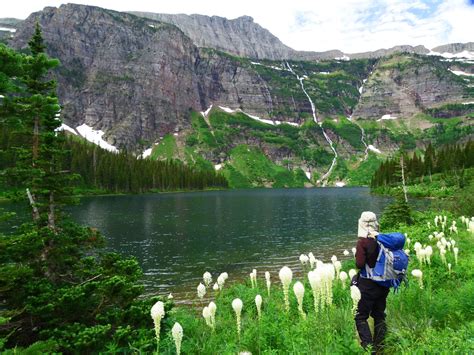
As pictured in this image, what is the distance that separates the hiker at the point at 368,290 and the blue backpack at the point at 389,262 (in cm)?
12

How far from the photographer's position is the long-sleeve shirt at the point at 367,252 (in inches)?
293

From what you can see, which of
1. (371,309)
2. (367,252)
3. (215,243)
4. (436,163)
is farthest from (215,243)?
(436,163)

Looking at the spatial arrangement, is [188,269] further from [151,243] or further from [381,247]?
[381,247]

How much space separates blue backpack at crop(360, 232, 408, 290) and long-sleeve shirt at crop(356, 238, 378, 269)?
11cm

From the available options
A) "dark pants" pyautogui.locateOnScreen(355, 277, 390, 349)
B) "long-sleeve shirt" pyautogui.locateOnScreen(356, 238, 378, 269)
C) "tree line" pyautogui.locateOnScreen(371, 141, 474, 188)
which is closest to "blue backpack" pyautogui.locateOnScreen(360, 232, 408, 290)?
"long-sleeve shirt" pyautogui.locateOnScreen(356, 238, 378, 269)

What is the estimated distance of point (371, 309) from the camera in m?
7.90

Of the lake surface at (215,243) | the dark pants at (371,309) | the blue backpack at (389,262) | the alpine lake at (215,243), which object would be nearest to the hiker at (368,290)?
the dark pants at (371,309)

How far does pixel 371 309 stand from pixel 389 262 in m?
1.28

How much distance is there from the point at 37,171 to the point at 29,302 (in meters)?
3.83

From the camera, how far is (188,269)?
31375mm

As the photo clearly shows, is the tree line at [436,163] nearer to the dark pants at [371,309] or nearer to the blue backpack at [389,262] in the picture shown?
the dark pants at [371,309]

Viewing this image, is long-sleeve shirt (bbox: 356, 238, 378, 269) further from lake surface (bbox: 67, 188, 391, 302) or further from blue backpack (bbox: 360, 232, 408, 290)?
lake surface (bbox: 67, 188, 391, 302)

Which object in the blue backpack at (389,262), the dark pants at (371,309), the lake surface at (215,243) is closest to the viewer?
the blue backpack at (389,262)

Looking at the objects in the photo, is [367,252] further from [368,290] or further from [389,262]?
[368,290]
